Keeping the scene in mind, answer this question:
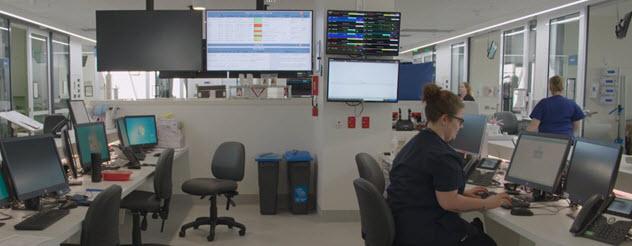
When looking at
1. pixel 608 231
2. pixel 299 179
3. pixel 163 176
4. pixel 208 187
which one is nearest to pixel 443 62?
pixel 299 179

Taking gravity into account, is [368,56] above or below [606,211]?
above

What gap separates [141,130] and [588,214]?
15.1ft

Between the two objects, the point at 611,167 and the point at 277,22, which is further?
the point at 277,22

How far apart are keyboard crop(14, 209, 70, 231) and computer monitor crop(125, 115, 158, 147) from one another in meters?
2.68

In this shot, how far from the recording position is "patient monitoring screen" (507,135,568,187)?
2.92 meters

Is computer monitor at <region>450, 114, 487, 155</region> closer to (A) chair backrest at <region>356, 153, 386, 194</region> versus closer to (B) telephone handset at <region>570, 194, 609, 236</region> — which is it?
(A) chair backrest at <region>356, 153, 386, 194</region>

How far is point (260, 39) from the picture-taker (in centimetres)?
578

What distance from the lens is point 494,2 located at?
8266 millimetres

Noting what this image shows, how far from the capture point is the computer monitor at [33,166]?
2726mm

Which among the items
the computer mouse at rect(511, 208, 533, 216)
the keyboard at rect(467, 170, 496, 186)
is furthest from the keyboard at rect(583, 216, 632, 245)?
the keyboard at rect(467, 170, 496, 186)

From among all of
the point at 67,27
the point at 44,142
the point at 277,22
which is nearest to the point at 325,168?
the point at 277,22

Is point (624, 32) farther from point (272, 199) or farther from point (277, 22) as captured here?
point (272, 199)

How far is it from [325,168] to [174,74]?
230 cm

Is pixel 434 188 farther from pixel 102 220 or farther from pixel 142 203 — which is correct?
pixel 142 203
